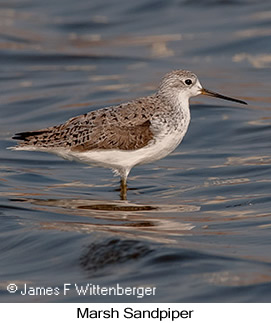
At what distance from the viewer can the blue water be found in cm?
883

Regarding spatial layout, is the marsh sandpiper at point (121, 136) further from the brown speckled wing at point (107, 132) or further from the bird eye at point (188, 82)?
the bird eye at point (188, 82)

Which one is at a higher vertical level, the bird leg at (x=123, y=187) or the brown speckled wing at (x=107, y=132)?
the brown speckled wing at (x=107, y=132)

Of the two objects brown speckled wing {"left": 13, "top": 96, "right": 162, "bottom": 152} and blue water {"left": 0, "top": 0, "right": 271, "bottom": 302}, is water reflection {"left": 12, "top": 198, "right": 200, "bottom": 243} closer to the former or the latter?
blue water {"left": 0, "top": 0, "right": 271, "bottom": 302}

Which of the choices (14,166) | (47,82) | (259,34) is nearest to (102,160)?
(14,166)

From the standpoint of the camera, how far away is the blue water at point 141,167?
348 inches

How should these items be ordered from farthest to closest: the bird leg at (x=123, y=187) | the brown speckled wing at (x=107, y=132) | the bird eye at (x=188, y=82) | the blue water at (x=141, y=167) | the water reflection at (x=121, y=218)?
1. the bird eye at (x=188, y=82)
2. the bird leg at (x=123, y=187)
3. the brown speckled wing at (x=107, y=132)
4. the water reflection at (x=121, y=218)
5. the blue water at (x=141, y=167)

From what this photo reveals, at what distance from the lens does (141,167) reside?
13492mm

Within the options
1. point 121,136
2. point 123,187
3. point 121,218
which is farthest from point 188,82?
point 121,218

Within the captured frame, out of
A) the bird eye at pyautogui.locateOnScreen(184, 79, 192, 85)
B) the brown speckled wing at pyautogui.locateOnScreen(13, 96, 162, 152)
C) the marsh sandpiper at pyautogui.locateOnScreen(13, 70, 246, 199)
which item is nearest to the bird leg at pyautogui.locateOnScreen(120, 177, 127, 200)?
the marsh sandpiper at pyautogui.locateOnScreen(13, 70, 246, 199)

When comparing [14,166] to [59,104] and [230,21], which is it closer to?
[59,104]

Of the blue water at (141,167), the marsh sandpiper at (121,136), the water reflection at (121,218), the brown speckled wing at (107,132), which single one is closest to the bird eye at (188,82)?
the marsh sandpiper at (121,136)

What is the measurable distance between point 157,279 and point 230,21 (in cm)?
1342

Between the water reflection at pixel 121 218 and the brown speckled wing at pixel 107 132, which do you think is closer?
the water reflection at pixel 121 218

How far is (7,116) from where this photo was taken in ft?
53.6
